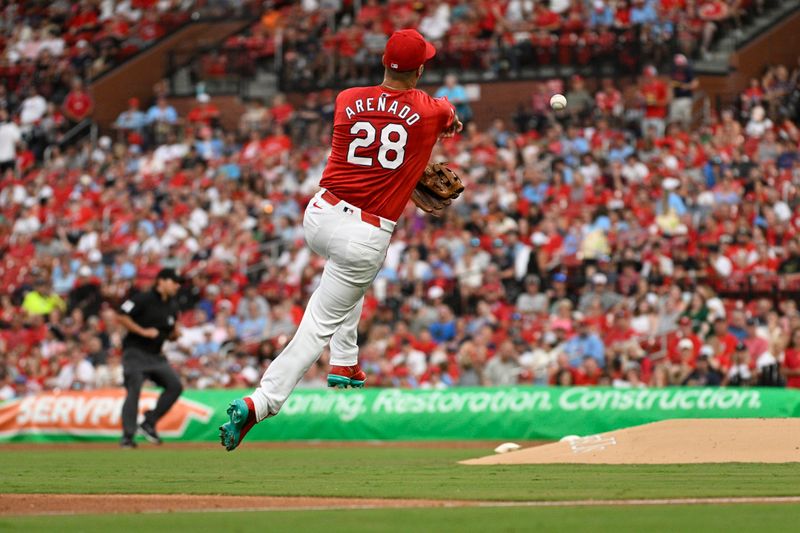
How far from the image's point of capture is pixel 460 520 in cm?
673

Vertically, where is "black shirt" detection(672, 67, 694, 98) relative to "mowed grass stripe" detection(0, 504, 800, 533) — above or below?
above

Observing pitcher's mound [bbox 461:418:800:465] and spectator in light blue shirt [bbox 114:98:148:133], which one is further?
spectator in light blue shirt [bbox 114:98:148:133]

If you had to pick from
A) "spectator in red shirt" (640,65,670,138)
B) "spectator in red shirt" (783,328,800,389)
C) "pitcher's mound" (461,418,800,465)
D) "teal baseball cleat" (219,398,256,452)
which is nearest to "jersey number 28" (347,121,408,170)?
"teal baseball cleat" (219,398,256,452)

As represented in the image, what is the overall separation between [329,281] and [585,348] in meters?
10.7

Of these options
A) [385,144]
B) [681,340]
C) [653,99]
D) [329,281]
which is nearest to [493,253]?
[681,340]

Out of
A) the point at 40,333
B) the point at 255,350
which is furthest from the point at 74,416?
the point at 40,333

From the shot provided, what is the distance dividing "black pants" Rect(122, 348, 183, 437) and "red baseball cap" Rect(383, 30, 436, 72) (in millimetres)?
7816

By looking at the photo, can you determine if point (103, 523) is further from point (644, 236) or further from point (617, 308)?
point (644, 236)

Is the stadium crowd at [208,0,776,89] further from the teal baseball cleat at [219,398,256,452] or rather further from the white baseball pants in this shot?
the teal baseball cleat at [219,398,256,452]

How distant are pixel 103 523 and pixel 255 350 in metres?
15.7

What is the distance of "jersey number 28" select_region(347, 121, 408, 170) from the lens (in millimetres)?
9156

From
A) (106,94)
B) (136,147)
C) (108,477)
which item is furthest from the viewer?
(106,94)

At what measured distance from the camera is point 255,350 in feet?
73.8

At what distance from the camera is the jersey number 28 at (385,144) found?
916 cm
